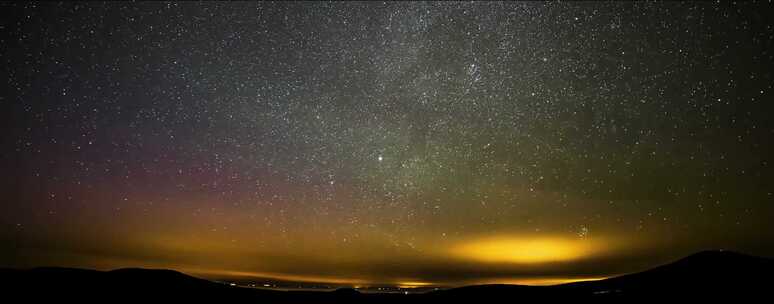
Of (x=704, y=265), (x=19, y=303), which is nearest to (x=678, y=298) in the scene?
(x=19, y=303)

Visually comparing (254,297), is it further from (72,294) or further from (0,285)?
(0,285)

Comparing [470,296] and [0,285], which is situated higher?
[0,285]

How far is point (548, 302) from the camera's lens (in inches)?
1662

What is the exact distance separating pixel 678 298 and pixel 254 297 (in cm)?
4110

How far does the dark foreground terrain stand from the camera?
34.8 m

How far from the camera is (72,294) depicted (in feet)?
134

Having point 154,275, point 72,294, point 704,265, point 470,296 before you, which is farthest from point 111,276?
point 704,265

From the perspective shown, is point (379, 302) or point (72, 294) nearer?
point (72, 294)

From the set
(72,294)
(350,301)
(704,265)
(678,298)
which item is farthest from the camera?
(704,265)

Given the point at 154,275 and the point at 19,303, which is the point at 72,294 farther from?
the point at 154,275

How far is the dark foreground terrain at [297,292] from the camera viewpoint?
3479 cm

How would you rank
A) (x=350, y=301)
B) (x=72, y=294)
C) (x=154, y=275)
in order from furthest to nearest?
(x=154, y=275), (x=350, y=301), (x=72, y=294)

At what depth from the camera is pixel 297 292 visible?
53.4 metres

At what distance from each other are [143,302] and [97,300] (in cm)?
351
